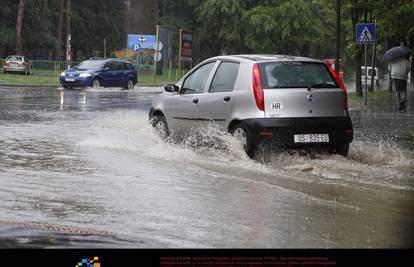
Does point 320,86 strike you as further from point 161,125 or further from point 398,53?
point 398,53

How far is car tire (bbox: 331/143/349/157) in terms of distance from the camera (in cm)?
1153

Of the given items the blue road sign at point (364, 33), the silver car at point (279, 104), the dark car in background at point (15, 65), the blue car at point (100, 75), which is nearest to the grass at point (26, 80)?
the blue car at point (100, 75)

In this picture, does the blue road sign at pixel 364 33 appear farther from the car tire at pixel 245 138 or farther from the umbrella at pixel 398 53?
the car tire at pixel 245 138

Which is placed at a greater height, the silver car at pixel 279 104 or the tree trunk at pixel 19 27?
the tree trunk at pixel 19 27

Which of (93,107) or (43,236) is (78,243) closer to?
(43,236)

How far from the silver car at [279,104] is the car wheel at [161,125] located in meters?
1.35

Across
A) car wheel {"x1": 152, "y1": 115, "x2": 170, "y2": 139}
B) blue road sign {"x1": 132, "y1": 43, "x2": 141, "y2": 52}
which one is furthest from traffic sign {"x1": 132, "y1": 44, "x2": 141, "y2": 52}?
car wheel {"x1": 152, "y1": 115, "x2": 170, "y2": 139}

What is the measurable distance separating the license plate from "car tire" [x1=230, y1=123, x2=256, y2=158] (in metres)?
0.59

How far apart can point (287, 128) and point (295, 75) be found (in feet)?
2.70

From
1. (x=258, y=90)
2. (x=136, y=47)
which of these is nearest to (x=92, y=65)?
(x=136, y=47)

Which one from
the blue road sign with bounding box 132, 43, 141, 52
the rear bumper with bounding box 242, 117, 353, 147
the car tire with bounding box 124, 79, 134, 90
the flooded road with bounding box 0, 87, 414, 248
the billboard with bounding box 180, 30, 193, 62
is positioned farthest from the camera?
the blue road sign with bounding box 132, 43, 141, 52

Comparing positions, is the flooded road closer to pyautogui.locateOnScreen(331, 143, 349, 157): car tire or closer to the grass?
pyautogui.locateOnScreen(331, 143, 349, 157): car tire

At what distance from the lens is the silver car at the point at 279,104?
36.3 feet

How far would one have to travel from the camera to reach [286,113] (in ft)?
36.3
